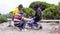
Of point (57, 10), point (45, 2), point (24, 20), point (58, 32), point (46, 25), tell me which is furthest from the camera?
point (45, 2)

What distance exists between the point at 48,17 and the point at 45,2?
8.97 ft

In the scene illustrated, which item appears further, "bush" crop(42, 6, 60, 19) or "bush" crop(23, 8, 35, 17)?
"bush" crop(23, 8, 35, 17)

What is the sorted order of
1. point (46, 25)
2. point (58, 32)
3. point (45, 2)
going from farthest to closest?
point (45, 2) < point (46, 25) < point (58, 32)

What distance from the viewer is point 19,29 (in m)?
16.0

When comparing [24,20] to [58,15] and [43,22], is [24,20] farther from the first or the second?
[58,15]

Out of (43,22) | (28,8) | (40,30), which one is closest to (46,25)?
(43,22)

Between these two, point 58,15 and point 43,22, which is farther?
point 58,15

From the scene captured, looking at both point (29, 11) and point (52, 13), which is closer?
point (52, 13)

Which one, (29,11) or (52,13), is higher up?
(29,11)

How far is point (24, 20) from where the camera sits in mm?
15820

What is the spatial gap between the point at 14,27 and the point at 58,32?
108 inches

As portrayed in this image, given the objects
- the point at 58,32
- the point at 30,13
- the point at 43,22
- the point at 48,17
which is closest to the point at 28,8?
the point at 30,13

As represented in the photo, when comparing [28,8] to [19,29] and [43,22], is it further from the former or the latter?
[19,29]

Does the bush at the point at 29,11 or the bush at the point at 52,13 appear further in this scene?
the bush at the point at 29,11
